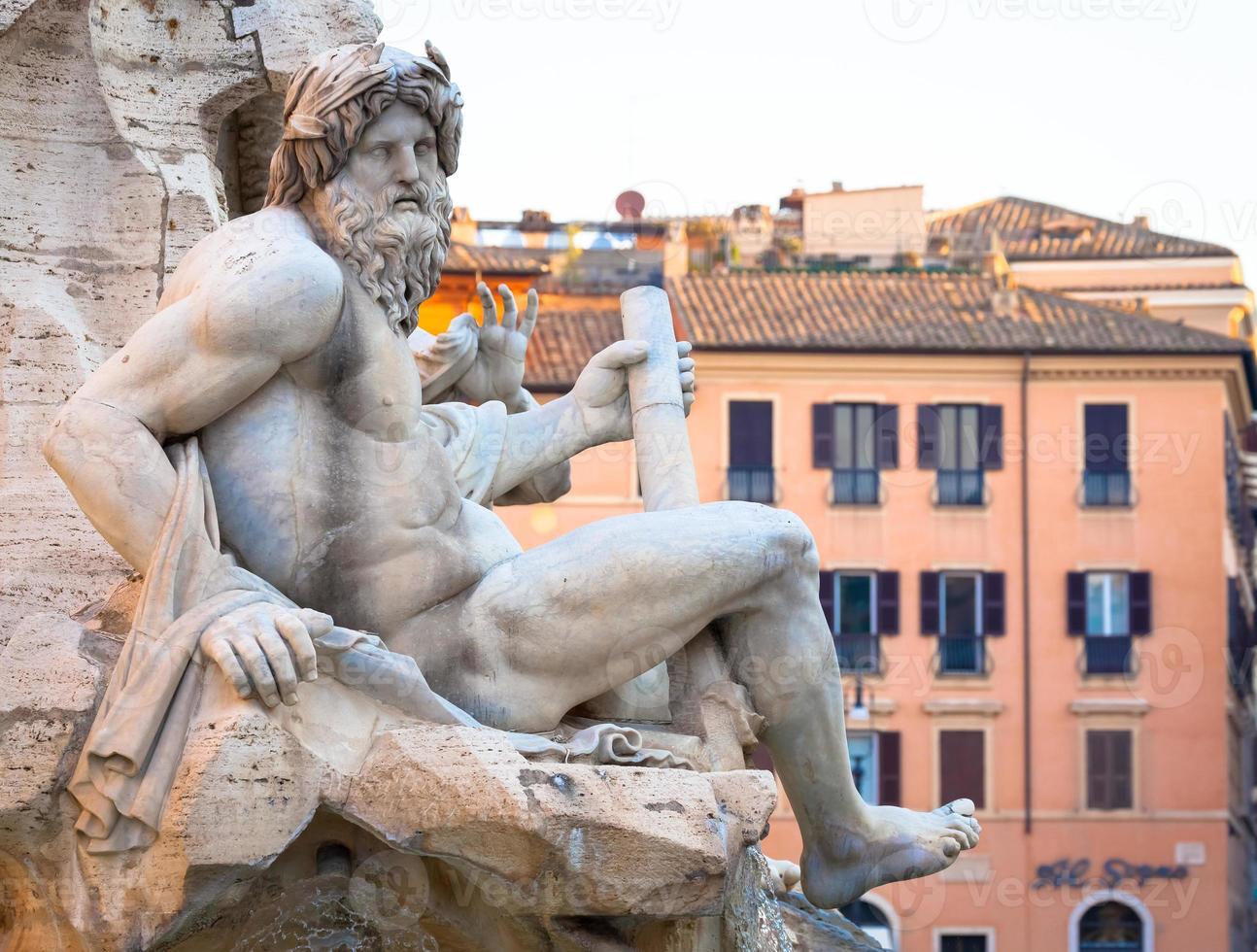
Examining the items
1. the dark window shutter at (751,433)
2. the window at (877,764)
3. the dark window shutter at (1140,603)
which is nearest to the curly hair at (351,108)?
the window at (877,764)

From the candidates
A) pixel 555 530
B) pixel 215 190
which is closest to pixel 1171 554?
pixel 555 530

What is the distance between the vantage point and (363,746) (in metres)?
5.84

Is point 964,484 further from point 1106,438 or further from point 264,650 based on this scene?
point 264,650

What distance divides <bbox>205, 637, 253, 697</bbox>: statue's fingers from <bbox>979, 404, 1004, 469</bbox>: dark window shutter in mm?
33003

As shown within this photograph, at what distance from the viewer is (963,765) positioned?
1451 inches

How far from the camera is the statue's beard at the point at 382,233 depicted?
6.28 metres

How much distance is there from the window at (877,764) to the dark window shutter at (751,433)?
4.30m

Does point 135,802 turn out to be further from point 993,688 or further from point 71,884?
point 993,688

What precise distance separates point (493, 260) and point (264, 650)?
108ft

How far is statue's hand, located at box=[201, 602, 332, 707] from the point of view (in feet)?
18.4

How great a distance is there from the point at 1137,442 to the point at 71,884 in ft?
112

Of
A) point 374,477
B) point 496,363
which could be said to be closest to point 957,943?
point 496,363

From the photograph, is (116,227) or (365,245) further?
(116,227)

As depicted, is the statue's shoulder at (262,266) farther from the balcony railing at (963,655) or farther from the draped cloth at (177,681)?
the balcony railing at (963,655)
